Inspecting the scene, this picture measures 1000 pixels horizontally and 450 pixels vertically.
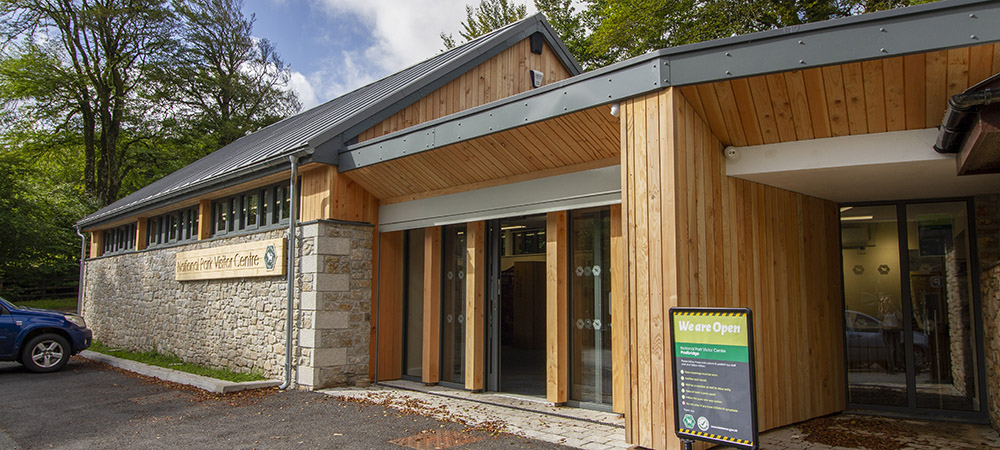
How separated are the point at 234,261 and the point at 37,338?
14.5 ft

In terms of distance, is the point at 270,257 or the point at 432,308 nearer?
the point at 432,308

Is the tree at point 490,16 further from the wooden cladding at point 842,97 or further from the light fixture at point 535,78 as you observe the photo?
the wooden cladding at point 842,97

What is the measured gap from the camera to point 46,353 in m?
12.3

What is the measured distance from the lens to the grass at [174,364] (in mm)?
10682

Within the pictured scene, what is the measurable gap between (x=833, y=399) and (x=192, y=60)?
3172 centimetres

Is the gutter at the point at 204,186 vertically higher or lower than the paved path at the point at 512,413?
higher

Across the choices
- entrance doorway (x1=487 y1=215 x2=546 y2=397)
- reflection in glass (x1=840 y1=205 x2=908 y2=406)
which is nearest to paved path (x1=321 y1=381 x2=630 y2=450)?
entrance doorway (x1=487 y1=215 x2=546 y2=397)

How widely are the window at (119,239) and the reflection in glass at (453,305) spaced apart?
37.0 feet

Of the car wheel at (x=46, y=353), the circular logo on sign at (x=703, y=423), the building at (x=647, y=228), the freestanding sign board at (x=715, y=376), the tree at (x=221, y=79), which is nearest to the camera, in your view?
the freestanding sign board at (x=715, y=376)

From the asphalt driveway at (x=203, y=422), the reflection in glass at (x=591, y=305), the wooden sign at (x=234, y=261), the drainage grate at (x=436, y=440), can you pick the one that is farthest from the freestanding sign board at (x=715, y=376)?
the wooden sign at (x=234, y=261)

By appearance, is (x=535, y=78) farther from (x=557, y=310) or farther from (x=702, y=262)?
(x=702, y=262)

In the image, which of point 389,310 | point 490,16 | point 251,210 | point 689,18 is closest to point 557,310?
point 389,310

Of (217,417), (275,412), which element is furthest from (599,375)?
(217,417)

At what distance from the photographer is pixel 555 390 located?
760 centimetres
